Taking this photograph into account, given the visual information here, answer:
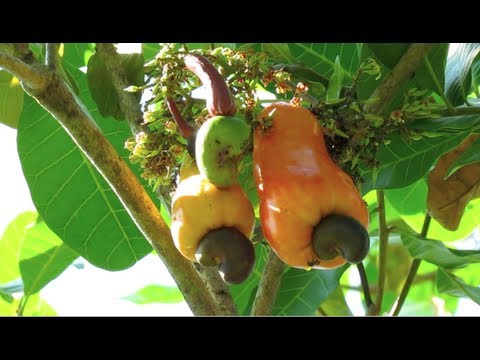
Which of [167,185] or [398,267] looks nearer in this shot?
[167,185]

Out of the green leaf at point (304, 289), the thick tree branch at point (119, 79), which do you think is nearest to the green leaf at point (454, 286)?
the green leaf at point (304, 289)

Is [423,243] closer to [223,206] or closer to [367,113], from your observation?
[367,113]

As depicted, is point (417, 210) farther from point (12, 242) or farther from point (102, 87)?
point (12, 242)

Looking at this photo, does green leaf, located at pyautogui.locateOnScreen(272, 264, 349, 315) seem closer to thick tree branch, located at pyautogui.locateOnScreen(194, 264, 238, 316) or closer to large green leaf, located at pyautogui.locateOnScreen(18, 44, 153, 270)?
large green leaf, located at pyautogui.locateOnScreen(18, 44, 153, 270)

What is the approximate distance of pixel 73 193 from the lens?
158 centimetres

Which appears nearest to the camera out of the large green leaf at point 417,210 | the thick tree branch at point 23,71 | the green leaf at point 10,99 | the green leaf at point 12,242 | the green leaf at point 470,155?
the thick tree branch at point 23,71

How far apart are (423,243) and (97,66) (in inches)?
30.8

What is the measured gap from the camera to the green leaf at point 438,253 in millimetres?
1613

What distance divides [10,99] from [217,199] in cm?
95

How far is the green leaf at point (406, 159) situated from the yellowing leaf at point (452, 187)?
20 millimetres

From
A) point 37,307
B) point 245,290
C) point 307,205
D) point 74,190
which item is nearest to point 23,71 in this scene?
A: point 307,205

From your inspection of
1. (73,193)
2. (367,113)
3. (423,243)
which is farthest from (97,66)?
(423,243)

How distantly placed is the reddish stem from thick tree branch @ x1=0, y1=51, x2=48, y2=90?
0.59 feet

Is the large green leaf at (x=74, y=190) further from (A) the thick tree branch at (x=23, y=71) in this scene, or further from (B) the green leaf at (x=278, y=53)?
(A) the thick tree branch at (x=23, y=71)
